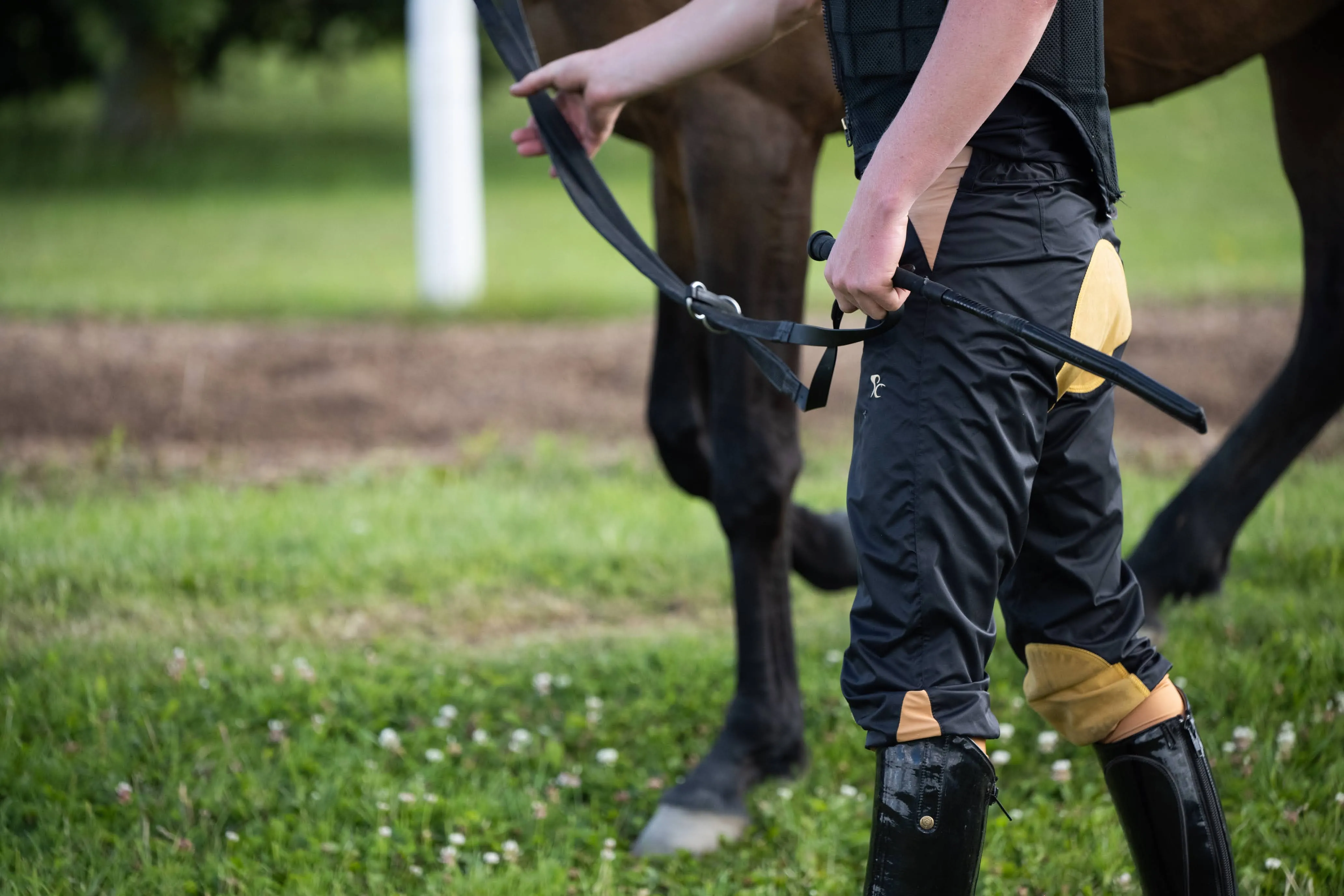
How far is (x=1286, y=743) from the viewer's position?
270cm

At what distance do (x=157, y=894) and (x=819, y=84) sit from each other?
2.00 meters

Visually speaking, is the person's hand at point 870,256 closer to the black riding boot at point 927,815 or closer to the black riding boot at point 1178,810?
the black riding boot at point 927,815

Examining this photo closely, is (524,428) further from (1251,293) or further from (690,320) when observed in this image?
(1251,293)

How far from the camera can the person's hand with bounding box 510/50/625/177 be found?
7.21ft

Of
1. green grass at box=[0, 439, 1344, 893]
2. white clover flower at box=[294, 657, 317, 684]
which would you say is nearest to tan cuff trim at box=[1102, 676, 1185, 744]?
green grass at box=[0, 439, 1344, 893]

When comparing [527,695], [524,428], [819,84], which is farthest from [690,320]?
[524,428]

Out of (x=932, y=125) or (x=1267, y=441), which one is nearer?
(x=932, y=125)

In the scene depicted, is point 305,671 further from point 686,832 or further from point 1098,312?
point 1098,312

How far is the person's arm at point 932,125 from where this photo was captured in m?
1.53

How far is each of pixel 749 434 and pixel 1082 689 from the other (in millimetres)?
1013

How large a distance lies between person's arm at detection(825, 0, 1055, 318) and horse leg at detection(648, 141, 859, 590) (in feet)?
4.67

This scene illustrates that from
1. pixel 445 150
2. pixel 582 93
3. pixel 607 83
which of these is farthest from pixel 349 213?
pixel 607 83

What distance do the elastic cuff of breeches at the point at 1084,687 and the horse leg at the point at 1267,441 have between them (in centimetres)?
155

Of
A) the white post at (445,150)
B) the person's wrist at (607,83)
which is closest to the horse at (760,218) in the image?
the person's wrist at (607,83)
